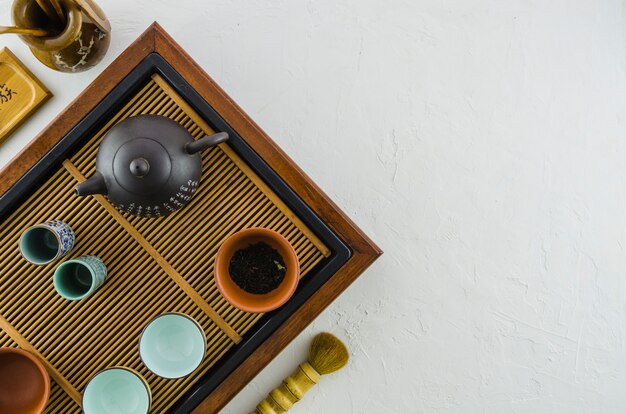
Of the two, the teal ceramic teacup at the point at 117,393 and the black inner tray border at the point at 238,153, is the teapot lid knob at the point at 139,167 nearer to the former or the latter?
the black inner tray border at the point at 238,153

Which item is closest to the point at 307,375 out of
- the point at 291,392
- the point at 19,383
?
the point at 291,392

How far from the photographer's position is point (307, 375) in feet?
3.69

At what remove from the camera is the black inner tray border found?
0.90 m

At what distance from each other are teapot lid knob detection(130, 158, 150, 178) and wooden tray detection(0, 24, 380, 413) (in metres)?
0.17

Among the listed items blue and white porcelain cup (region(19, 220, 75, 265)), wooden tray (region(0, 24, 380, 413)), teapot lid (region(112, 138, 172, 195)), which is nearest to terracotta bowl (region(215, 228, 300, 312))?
wooden tray (region(0, 24, 380, 413))

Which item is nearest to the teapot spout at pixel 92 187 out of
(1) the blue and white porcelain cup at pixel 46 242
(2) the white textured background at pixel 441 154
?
(1) the blue and white porcelain cup at pixel 46 242

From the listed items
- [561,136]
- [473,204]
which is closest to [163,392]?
[473,204]

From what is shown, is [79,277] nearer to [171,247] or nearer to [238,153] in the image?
[171,247]

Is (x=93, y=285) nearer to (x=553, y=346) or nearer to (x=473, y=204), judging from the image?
(x=473, y=204)

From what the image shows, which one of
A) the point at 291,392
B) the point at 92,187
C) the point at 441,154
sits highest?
the point at 92,187

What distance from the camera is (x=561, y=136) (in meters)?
1.17

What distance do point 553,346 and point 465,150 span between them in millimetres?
508

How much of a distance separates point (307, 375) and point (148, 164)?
608 mm

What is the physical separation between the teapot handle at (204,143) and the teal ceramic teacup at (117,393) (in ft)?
1.33
